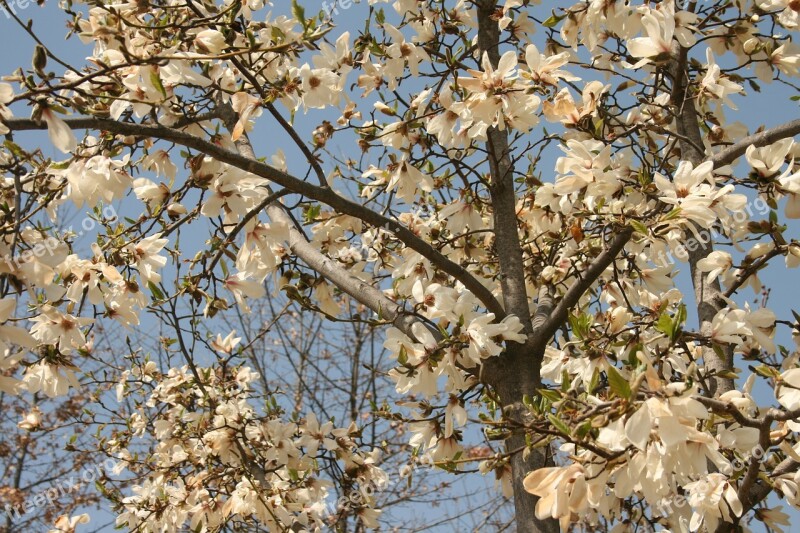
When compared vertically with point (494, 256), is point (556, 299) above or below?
below

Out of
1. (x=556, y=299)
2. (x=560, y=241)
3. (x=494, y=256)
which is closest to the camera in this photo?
(x=560, y=241)

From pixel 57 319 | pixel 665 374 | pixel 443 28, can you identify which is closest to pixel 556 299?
pixel 665 374

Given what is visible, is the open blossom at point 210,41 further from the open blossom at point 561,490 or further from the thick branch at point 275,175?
the open blossom at point 561,490

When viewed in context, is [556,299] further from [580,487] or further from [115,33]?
[115,33]

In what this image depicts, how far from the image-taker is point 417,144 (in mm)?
2758

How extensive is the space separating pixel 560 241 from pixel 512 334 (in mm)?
635

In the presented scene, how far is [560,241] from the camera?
8.85 feet

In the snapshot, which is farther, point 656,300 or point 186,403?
point 186,403

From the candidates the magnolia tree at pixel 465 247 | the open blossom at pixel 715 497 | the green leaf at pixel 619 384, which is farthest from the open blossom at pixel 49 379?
the open blossom at pixel 715 497

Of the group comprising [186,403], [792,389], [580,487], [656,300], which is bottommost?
[580,487]

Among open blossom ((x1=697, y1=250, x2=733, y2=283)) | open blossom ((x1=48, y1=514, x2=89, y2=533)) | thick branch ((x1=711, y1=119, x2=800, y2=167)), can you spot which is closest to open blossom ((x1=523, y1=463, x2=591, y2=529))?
open blossom ((x1=697, y1=250, x2=733, y2=283))

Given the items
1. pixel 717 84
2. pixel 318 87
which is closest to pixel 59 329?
pixel 318 87

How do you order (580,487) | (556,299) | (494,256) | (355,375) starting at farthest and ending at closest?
(355,375) → (494,256) → (556,299) → (580,487)

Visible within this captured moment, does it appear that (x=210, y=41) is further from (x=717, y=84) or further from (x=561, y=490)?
(x=717, y=84)
